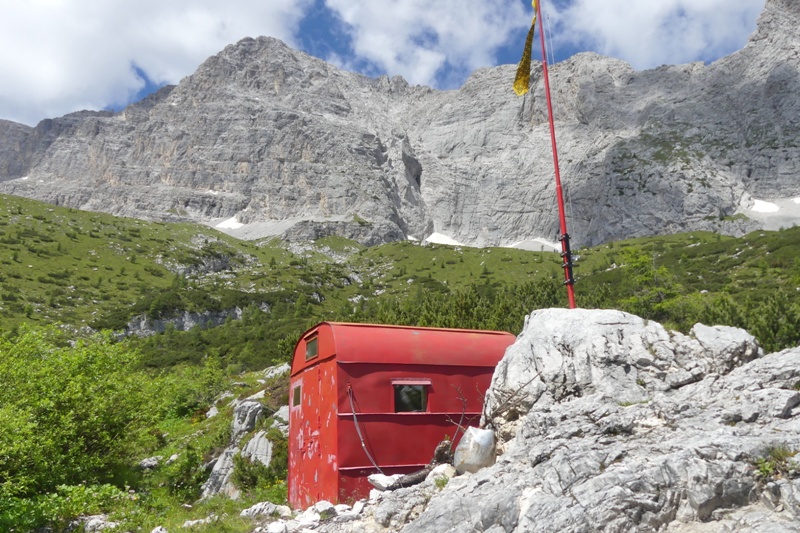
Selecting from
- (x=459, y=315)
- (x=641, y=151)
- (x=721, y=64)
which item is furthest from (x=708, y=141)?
(x=459, y=315)

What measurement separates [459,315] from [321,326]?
57.6 ft

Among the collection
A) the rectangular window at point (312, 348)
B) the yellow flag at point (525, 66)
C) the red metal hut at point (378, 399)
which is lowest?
the red metal hut at point (378, 399)

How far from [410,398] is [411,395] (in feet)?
0.31

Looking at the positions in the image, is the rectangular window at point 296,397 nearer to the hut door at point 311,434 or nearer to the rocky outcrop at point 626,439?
the hut door at point 311,434

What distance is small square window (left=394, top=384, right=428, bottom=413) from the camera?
16547 mm

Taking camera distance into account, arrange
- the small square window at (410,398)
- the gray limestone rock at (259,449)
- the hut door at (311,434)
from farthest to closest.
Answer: the gray limestone rock at (259,449) < the hut door at (311,434) < the small square window at (410,398)

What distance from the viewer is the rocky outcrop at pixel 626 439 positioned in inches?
331

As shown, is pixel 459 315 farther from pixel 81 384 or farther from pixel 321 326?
pixel 81 384

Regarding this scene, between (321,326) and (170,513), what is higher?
(321,326)

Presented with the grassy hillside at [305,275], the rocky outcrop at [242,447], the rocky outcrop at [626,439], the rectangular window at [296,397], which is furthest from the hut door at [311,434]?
the grassy hillside at [305,275]

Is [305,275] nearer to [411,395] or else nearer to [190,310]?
[190,310]

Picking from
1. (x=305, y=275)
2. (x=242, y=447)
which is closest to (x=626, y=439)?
(x=242, y=447)

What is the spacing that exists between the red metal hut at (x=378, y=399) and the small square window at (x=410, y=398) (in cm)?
3

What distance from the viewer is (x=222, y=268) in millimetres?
135000
